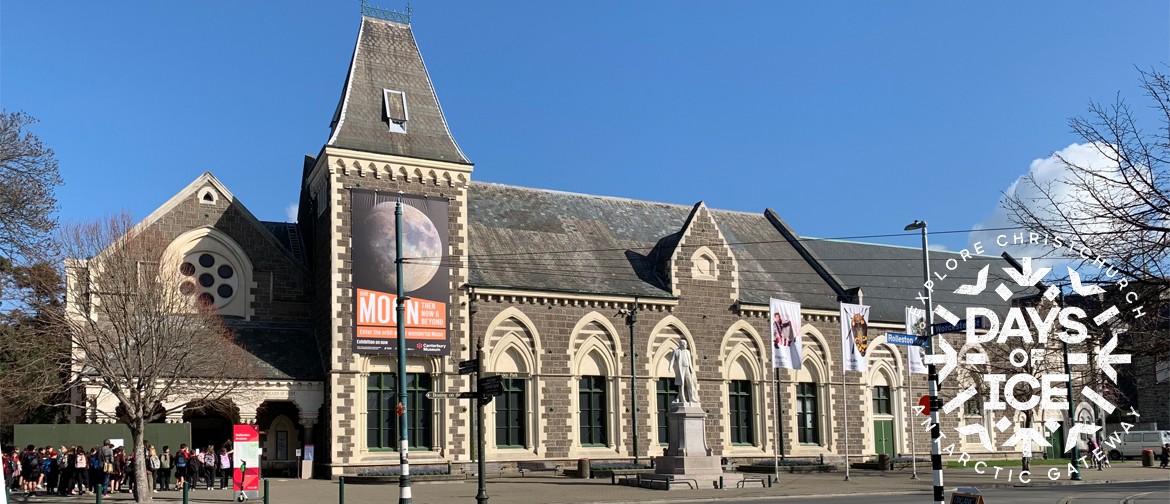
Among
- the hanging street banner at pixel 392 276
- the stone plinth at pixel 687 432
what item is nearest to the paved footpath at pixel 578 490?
the stone plinth at pixel 687 432

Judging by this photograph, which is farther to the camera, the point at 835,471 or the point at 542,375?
the point at 835,471

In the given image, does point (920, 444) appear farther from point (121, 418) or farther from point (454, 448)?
point (121, 418)

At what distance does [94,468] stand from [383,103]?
16.7m

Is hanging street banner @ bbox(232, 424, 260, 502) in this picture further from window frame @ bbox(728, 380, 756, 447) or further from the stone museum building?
window frame @ bbox(728, 380, 756, 447)

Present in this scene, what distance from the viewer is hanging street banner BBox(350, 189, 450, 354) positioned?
35469 mm

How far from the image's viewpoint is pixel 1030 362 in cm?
4278

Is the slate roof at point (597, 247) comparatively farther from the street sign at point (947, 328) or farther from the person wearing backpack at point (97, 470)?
the street sign at point (947, 328)

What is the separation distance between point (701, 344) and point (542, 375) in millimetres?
7213

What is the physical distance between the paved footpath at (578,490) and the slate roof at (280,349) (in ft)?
12.0

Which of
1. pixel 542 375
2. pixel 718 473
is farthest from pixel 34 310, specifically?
pixel 718 473

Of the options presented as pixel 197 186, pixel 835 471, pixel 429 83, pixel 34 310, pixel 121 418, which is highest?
pixel 429 83

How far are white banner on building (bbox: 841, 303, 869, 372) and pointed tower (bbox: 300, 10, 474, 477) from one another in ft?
44.5

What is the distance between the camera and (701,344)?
42.0 m

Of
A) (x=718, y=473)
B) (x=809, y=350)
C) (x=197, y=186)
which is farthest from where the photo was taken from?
(x=809, y=350)
